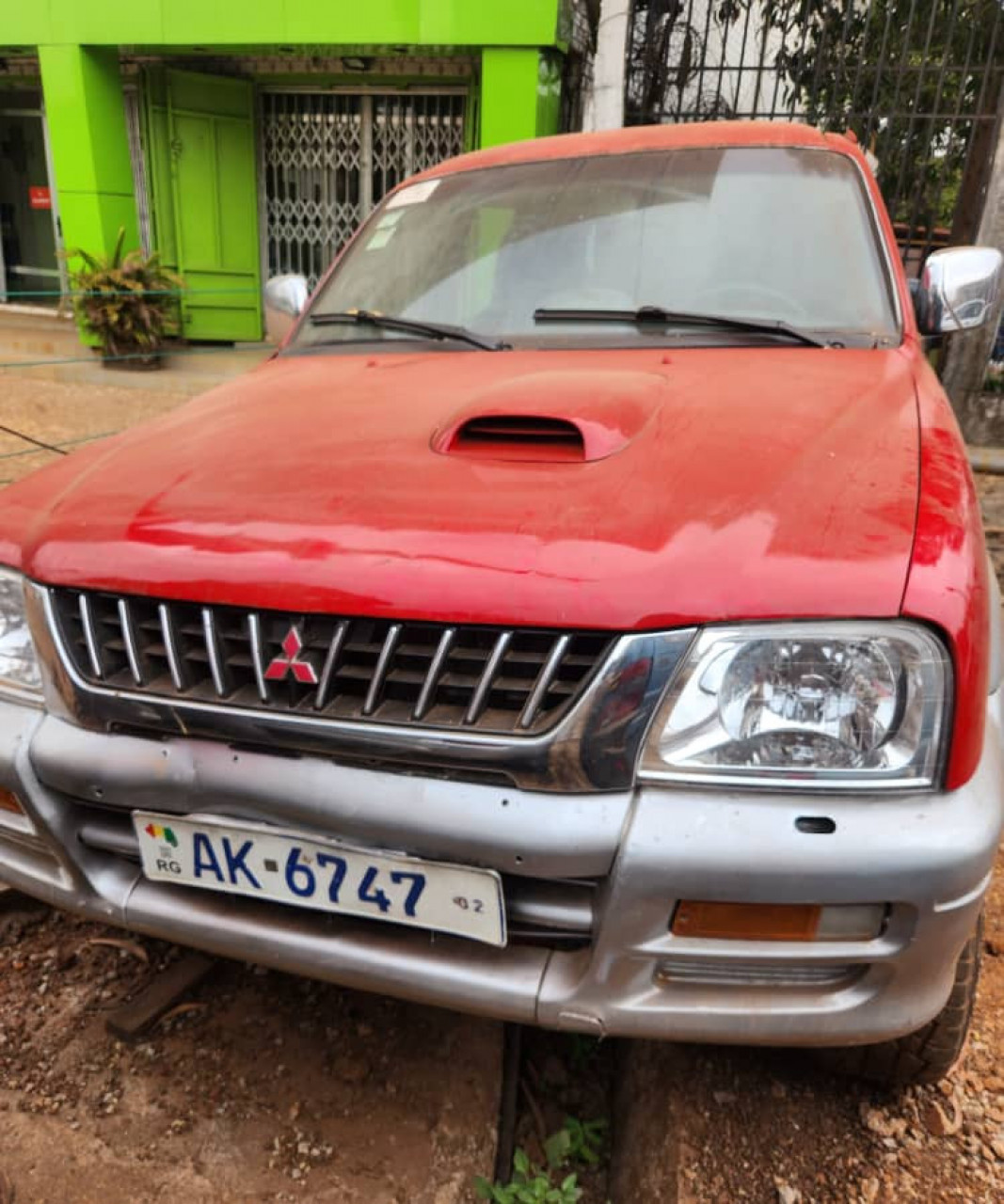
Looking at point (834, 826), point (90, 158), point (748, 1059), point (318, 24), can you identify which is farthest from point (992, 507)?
point (90, 158)

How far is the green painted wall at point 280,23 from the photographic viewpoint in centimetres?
672

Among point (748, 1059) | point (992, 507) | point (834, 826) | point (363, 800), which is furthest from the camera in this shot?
point (992, 507)

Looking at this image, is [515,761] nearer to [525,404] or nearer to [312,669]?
[312,669]

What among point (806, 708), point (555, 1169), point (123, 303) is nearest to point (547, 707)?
point (806, 708)

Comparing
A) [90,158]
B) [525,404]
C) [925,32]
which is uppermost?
[925,32]

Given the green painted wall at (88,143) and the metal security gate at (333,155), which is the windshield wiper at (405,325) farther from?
the green painted wall at (88,143)

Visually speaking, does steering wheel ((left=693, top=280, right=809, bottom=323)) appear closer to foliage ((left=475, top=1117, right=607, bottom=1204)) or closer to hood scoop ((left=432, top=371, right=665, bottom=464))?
hood scoop ((left=432, top=371, right=665, bottom=464))

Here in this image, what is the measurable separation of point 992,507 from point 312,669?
505cm

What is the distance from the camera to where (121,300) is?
8.02m

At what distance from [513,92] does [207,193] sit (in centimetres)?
352

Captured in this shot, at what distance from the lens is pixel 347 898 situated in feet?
4.53

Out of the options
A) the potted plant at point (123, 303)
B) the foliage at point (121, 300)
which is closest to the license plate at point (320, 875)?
the potted plant at point (123, 303)

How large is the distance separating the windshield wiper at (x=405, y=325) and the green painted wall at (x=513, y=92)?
4.96m

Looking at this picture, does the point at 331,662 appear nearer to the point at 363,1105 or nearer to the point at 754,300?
the point at 363,1105
